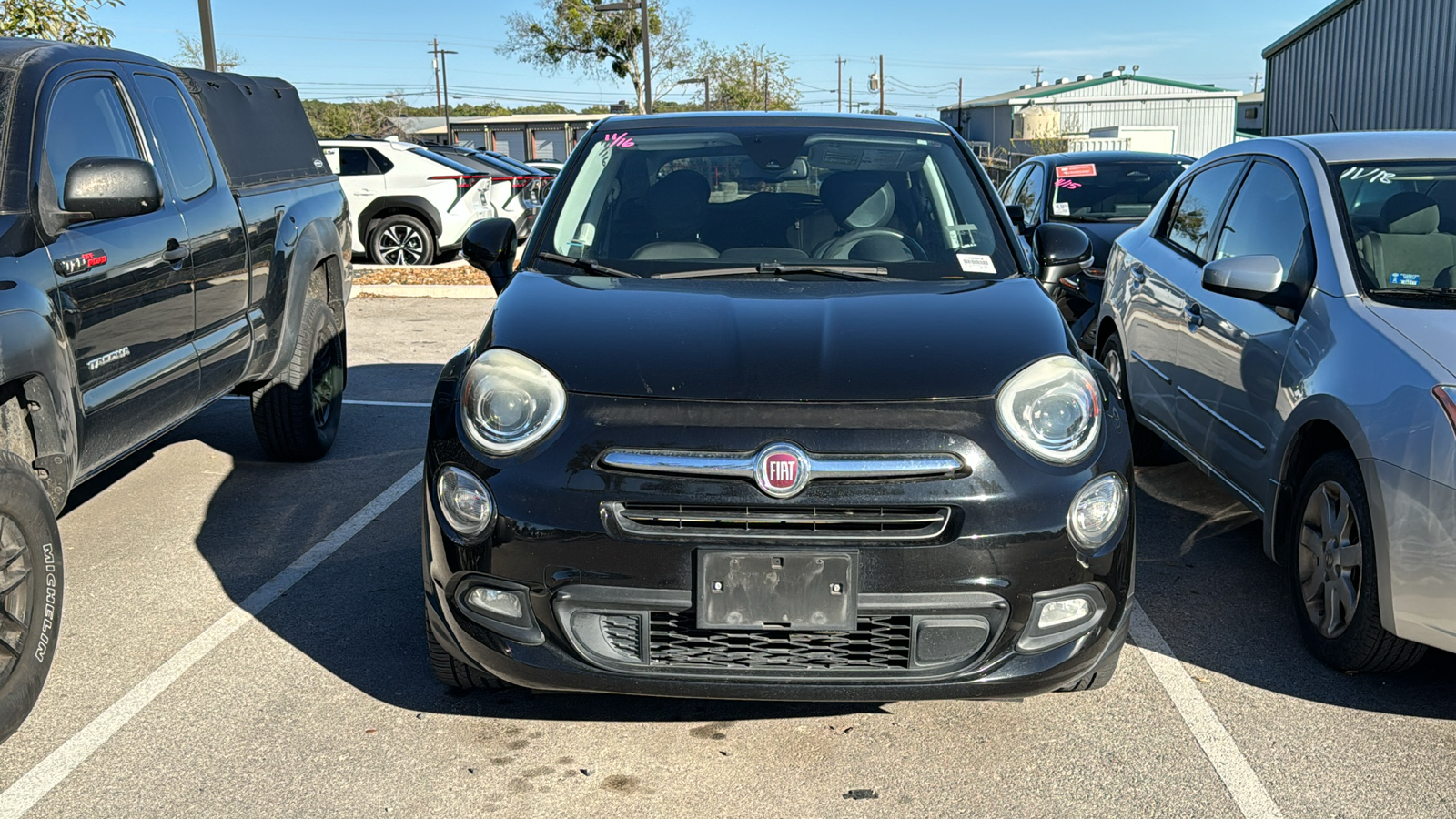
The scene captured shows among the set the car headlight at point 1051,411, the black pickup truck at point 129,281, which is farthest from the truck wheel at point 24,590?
the car headlight at point 1051,411

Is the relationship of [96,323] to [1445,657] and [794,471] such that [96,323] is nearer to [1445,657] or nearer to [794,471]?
[794,471]

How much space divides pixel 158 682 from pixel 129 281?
4.52ft

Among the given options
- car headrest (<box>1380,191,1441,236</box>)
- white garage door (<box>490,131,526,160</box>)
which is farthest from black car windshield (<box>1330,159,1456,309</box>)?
white garage door (<box>490,131,526,160</box>)

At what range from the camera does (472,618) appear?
312cm

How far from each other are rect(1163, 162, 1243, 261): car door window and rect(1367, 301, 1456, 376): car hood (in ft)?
5.03

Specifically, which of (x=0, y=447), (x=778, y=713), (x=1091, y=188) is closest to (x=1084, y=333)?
(x=1091, y=188)

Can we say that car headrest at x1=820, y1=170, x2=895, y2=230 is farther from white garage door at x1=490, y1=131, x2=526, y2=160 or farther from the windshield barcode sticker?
white garage door at x1=490, y1=131, x2=526, y2=160

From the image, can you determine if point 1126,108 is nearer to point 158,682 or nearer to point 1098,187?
point 1098,187

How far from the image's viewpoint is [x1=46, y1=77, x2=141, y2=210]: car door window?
4148mm

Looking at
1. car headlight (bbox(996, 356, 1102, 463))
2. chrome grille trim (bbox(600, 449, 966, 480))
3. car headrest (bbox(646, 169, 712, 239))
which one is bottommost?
chrome grille trim (bbox(600, 449, 966, 480))

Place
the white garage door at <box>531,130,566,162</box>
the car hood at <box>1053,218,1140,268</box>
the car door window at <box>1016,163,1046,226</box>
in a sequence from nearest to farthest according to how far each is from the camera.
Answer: the car hood at <box>1053,218,1140,268</box>
the car door window at <box>1016,163,1046,226</box>
the white garage door at <box>531,130,566,162</box>

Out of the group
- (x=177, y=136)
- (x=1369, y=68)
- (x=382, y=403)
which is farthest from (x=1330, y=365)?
(x=1369, y=68)

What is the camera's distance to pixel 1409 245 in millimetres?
4332

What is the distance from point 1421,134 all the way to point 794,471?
11.5 ft
